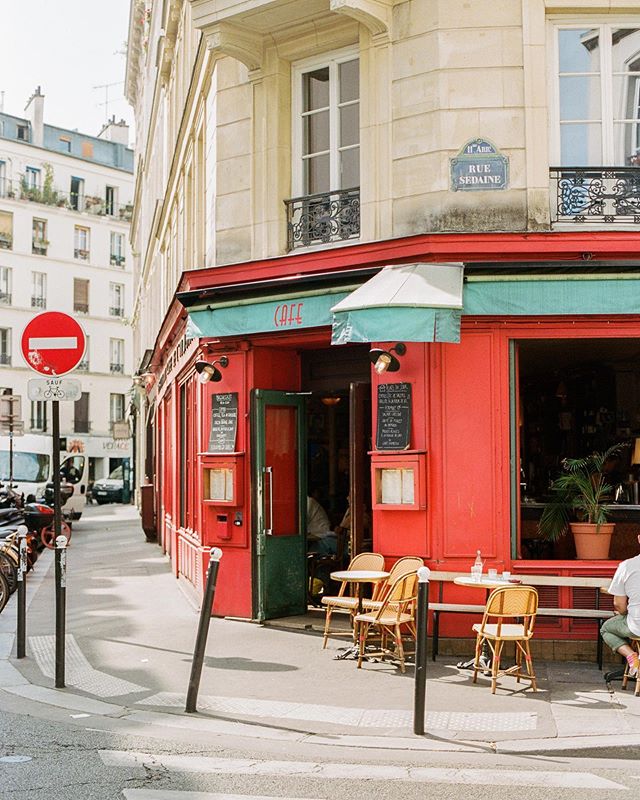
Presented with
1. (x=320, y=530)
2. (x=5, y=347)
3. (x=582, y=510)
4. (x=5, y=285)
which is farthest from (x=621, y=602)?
(x=5, y=285)

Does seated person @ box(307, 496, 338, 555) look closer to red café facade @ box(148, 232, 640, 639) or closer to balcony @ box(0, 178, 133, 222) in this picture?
red café facade @ box(148, 232, 640, 639)

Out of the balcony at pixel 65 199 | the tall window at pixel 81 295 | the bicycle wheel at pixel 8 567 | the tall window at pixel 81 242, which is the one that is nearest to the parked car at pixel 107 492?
the tall window at pixel 81 295

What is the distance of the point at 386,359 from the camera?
10195mm

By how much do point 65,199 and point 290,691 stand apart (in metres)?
50.3

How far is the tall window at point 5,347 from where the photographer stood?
168ft

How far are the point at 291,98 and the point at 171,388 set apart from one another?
7.80m

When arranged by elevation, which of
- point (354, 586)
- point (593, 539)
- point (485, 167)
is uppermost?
point (485, 167)

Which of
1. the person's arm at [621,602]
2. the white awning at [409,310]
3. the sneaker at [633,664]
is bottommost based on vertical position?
the sneaker at [633,664]

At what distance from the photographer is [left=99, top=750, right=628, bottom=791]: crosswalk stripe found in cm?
602

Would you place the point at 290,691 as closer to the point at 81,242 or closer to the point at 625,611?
the point at 625,611

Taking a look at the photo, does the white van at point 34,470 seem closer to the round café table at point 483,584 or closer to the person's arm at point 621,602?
the round café table at point 483,584

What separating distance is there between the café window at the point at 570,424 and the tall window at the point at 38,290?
140 feet

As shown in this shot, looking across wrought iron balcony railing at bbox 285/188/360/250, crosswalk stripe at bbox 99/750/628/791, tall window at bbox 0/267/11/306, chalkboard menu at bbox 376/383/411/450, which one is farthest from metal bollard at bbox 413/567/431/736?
tall window at bbox 0/267/11/306

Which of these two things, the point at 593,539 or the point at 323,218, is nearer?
the point at 593,539
